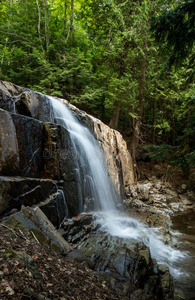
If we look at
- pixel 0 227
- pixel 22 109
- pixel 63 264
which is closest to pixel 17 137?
pixel 22 109

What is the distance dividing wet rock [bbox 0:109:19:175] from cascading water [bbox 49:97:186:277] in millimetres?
2424

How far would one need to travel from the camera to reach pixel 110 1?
10672 mm

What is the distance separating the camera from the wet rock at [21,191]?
146 inches

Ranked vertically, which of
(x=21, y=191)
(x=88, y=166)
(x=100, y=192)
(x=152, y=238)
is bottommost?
(x=152, y=238)

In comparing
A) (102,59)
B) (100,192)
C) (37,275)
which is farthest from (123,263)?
(102,59)

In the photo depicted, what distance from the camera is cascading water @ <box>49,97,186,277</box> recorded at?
18.1 ft

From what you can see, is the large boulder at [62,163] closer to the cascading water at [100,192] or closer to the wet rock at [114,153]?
the cascading water at [100,192]

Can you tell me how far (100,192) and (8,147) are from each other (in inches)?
179

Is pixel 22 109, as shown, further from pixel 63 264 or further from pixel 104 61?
pixel 104 61

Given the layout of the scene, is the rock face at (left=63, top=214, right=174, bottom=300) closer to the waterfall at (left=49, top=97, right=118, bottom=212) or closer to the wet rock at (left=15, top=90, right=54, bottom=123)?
the waterfall at (left=49, top=97, right=118, bottom=212)

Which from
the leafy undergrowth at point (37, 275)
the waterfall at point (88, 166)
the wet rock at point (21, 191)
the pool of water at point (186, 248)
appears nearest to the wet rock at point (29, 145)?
the wet rock at point (21, 191)

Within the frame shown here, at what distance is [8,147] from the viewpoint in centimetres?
436

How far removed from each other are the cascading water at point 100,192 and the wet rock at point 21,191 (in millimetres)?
1828

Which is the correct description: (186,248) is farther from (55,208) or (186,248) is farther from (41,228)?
(41,228)
